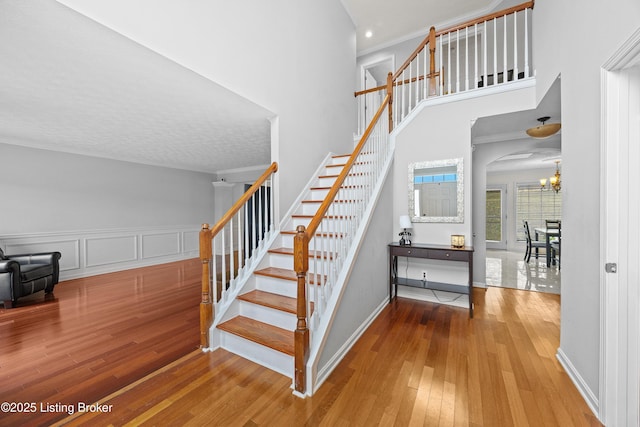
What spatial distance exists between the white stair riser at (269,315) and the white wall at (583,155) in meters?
2.05

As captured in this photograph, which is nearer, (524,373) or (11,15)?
(11,15)

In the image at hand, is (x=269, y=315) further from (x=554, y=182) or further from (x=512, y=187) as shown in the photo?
(x=512, y=187)

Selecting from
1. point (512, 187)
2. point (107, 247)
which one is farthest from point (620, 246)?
point (512, 187)

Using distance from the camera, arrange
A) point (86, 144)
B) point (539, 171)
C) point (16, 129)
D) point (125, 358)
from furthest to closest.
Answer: point (539, 171) < point (86, 144) < point (16, 129) < point (125, 358)

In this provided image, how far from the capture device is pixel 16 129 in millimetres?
3574

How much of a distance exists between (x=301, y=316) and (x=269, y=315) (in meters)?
0.65

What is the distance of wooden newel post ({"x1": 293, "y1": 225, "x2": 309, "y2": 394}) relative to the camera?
1.76m

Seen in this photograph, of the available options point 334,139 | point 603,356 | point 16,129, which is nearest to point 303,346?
point 603,356

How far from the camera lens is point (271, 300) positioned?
2.39m

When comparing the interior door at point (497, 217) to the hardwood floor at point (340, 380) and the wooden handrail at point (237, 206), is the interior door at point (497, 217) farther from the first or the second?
the wooden handrail at point (237, 206)

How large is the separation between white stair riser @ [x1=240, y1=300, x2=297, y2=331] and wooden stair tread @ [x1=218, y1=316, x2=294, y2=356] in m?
0.04

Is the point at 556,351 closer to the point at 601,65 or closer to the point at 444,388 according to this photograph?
the point at 444,388

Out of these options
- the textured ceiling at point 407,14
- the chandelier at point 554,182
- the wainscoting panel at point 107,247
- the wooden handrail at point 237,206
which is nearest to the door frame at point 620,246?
the wooden handrail at point 237,206

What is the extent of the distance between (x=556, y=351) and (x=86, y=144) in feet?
22.0
